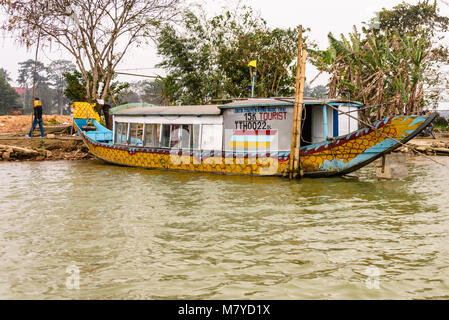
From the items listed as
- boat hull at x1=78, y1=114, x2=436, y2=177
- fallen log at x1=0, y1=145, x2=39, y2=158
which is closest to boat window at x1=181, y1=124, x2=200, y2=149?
boat hull at x1=78, y1=114, x2=436, y2=177

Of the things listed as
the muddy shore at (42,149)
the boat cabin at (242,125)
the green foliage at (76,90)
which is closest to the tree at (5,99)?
the green foliage at (76,90)

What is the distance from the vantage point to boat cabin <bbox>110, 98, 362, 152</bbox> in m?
12.9

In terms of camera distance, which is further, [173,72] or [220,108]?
[173,72]

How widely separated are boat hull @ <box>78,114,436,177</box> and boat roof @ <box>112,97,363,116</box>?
4.15 ft

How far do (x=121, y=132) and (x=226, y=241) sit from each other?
1153 centimetres

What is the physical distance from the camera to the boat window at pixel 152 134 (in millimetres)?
15633

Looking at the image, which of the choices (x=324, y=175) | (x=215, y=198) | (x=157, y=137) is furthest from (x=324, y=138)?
(x=157, y=137)

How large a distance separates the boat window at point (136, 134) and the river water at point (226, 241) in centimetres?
494

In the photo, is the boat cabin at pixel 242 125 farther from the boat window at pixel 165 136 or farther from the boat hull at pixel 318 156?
the boat hull at pixel 318 156

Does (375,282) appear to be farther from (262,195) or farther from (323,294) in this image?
(262,195)

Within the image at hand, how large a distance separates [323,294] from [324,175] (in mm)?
8228

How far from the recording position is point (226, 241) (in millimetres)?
6461

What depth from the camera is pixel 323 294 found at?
4.55 m

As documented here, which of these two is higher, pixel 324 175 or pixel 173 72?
pixel 173 72
